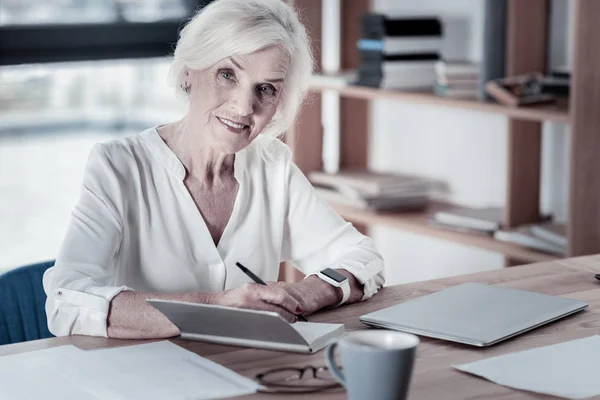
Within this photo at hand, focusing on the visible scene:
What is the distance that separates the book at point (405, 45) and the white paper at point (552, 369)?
1918 millimetres

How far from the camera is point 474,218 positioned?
3.10 m

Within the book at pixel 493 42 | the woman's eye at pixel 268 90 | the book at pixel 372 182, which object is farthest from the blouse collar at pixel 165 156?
the book at pixel 372 182

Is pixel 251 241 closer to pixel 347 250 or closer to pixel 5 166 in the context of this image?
pixel 347 250

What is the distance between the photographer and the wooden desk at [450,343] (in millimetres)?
1273

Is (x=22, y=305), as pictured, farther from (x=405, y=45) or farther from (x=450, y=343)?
(x=405, y=45)

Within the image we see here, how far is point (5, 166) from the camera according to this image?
387cm

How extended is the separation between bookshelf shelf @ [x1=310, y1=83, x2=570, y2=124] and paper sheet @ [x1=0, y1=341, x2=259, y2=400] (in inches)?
62.6

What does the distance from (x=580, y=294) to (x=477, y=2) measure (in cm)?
178

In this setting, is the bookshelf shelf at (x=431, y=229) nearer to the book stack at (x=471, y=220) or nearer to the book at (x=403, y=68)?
the book stack at (x=471, y=220)

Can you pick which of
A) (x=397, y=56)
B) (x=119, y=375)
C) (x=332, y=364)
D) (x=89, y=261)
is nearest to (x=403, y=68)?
(x=397, y=56)

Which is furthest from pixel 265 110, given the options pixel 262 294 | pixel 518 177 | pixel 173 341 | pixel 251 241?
pixel 518 177

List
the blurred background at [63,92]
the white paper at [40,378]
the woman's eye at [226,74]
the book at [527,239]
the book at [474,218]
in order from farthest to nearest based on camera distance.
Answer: the blurred background at [63,92] → the book at [474,218] → the book at [527,239] → the woman's eye at [226,74] → the white paper at [40,378]

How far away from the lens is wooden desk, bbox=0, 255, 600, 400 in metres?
1.27

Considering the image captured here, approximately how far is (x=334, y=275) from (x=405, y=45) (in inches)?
66.0
